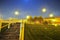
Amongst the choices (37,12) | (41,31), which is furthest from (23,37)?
(37,12)

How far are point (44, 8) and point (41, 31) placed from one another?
4.05 m

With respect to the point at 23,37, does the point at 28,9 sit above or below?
above

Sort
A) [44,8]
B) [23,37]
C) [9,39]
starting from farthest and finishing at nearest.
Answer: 1. [44,8]
2. [9,39]
3. [23,37]

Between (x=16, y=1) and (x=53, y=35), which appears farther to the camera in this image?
(x=16, y=1)

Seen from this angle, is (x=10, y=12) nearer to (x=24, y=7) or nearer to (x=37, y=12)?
(x=24, y=7)

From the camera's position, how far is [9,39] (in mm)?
4609

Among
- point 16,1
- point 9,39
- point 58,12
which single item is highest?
point 16,1

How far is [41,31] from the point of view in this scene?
14.4 feet

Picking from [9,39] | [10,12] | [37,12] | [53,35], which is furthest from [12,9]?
[53,35]

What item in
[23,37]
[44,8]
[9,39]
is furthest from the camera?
[44,8]

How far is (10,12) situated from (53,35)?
15.0 feet

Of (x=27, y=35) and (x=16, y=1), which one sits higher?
(x=16, y=1)

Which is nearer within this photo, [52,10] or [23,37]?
[23,37]

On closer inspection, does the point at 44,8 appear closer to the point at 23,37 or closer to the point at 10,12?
the point at 10,12
